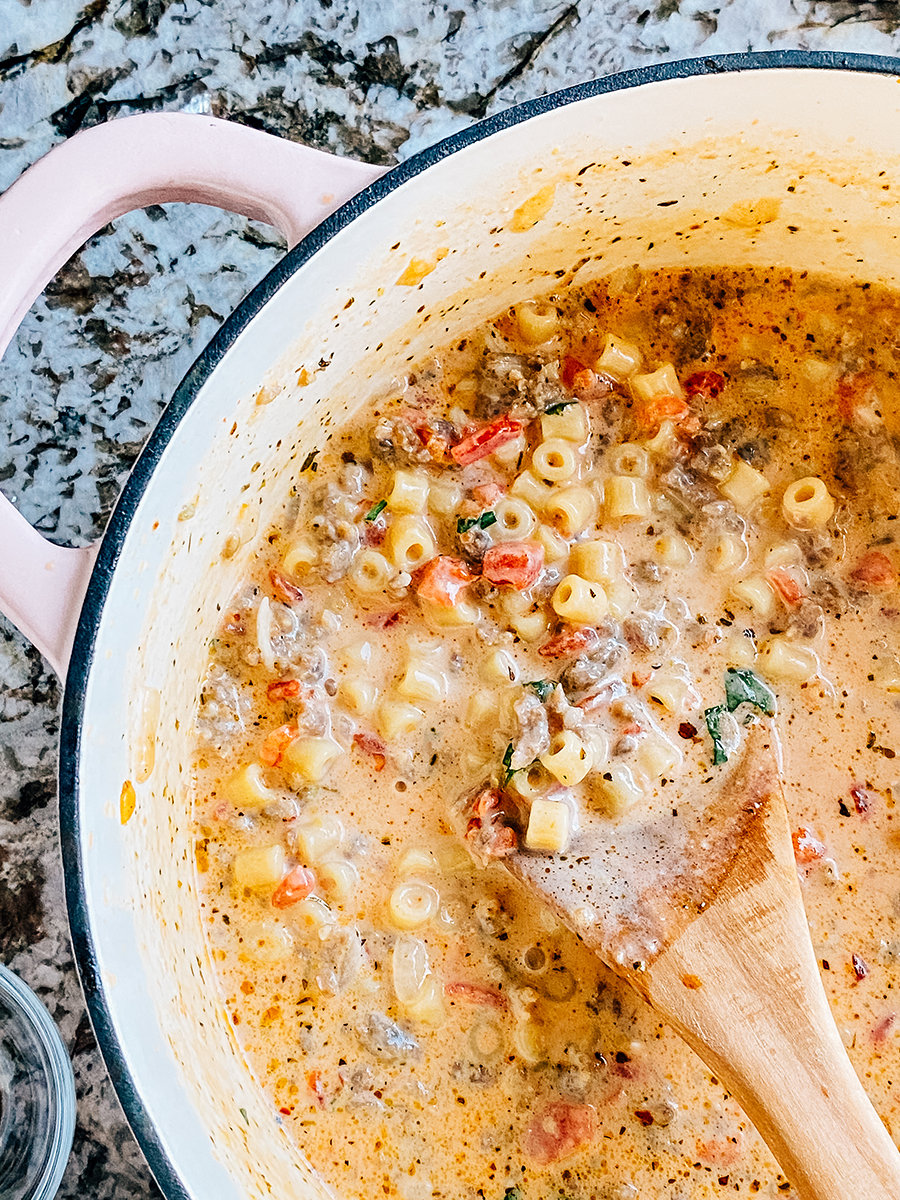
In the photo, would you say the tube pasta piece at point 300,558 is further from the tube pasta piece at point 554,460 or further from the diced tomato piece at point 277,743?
the tube pasta piece at point 554,460

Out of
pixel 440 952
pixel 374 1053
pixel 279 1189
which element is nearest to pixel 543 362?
pixel 440 952

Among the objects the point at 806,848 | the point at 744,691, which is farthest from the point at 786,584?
the point at 806,848

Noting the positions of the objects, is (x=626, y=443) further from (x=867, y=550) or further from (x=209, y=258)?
(x=209, y=258)

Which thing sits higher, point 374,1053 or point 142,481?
point 142,481

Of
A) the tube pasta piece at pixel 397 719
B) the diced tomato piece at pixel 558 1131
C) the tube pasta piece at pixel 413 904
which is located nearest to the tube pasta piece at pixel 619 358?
the tube pasta piece at pixel 397 719

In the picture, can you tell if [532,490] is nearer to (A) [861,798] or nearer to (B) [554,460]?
(B) [554,460]

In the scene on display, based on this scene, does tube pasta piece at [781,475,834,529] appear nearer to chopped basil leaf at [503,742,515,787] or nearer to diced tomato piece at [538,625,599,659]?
diced tomato piece at [538,625,599,659]
